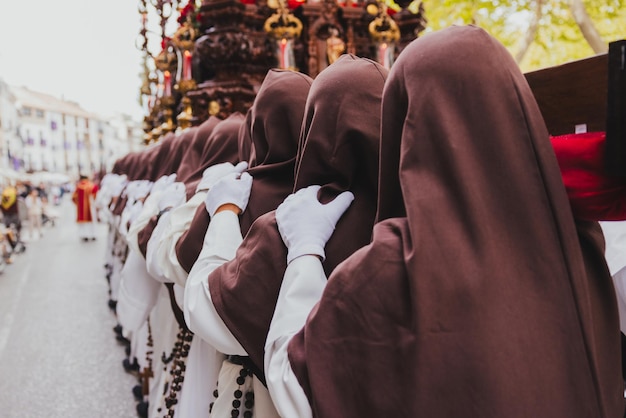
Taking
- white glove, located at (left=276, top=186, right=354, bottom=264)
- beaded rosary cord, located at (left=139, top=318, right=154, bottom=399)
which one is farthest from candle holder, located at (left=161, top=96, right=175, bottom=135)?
white glove, located at (left=276, top=186, right=354, bottom=264)

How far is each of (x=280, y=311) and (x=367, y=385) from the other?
31cm

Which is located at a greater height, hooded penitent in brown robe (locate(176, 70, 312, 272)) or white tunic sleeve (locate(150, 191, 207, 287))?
hooded penitent in brown robe (locate(176, 70, 312, 272))

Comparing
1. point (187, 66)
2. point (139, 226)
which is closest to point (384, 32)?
point (187, 66)

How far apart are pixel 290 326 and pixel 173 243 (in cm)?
130

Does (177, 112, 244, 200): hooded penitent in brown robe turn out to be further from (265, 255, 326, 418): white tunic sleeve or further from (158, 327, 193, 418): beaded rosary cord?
(265, 255, 326, 418): white tunic sleeve

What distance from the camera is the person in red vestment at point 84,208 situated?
14347 mm

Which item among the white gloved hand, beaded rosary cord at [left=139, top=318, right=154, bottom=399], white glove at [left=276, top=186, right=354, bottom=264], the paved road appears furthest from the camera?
the white gloved hand

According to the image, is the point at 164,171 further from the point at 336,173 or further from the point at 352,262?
the point at 352,262

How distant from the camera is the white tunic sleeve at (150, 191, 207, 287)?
2449 mm

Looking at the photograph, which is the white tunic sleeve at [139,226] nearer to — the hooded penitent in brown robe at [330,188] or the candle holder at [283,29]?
the hooded penitent in brown robe at [330,188]

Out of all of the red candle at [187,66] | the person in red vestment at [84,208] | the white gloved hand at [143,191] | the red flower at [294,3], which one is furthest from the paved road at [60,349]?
the person in red vestment at [84,208]

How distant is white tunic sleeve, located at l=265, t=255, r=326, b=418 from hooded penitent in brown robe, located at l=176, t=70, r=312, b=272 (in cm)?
68

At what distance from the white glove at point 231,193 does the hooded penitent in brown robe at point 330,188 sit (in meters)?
0.47

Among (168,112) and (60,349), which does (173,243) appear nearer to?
(60,349)
